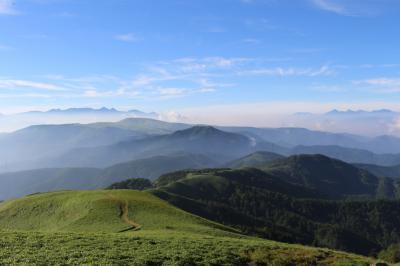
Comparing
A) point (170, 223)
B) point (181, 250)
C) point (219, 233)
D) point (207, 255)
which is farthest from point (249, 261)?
point (170, 223)

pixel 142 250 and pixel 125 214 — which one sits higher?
pixel 142 250

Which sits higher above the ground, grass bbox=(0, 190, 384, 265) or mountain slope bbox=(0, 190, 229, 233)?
grass bbox=(0, 190, 384, 265)

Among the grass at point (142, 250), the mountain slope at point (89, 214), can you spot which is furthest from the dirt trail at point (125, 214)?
the grass at point (142, 250)

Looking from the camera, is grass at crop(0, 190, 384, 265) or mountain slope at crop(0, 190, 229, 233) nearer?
grass at crop(0, 190, 384, 265)

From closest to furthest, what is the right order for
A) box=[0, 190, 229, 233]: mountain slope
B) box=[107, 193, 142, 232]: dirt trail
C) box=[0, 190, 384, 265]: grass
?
box=[0, 190, 384, 265]: grass
box=[107, 193, 142, 232]: dirt trail
box=[0, 190, 229, 233]: mountain slope

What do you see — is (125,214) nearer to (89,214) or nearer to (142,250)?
(89,214)

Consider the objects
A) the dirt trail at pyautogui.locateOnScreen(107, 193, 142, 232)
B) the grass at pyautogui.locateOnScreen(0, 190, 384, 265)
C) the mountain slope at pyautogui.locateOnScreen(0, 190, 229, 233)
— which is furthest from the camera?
the mountain slope at pyautogui.locateOnScreen(0, 190, 229, 233)

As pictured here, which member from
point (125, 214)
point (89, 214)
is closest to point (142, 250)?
point (125, 214)

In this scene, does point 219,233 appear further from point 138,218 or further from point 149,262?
point 149,262

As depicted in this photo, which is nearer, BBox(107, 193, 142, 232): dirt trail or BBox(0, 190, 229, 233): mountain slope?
BBox(107, 193, 142, 232): dirt trail

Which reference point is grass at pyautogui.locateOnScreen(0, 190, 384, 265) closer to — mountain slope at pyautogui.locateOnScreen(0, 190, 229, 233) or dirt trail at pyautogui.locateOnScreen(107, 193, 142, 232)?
mountain slope at pyautogui.locateOnScreen(0, 190, 229, 233)

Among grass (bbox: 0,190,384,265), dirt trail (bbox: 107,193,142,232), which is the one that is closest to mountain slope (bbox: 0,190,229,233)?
dirt trail (bbox: 107,193,142,232)

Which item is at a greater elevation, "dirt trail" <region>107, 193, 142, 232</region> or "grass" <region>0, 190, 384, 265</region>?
"grass" <region>0, 190, 384, 265</region>

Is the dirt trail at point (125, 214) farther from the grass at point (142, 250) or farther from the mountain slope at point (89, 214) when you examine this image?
the grass at point (142, 250)
